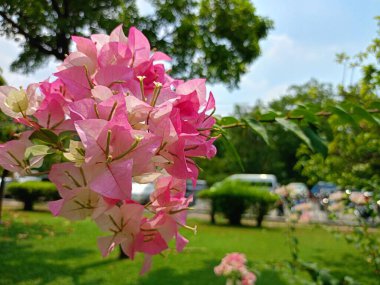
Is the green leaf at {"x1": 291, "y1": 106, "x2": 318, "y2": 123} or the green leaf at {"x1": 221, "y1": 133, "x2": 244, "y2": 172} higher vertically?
the green leaf at {"x1": 291, "y1": 106, "x2": 318, "y2": 123}

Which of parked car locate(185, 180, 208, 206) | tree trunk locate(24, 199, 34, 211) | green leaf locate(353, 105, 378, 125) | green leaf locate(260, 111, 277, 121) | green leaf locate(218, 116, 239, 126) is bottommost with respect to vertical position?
tree trunk locate(24, 199, 34, 211)

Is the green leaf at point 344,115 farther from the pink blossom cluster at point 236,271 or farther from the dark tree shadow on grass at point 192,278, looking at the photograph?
the dark tree shadow on grass at point 192,278

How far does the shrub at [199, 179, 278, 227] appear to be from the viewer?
10.5 metres

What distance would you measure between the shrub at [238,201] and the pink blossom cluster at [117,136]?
1025cm

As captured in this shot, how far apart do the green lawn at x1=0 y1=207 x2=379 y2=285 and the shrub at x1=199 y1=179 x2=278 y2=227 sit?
2005mm

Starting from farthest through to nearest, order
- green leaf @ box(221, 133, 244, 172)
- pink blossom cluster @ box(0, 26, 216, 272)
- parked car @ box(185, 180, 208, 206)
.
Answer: green leaf @ box(221, 133, 244, 172) < parked car @ box(185, 180, 208, 206) < pink blossom cluster @ box(0, 26, 216, 272)

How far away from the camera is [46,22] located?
3.40 metres

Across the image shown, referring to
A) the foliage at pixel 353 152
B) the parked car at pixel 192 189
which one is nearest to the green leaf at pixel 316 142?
the parked car at pixel 192 189

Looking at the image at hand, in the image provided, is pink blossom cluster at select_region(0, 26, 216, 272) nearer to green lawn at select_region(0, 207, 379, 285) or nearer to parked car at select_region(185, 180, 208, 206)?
parked car at select_region(185, 180, 208, 206)

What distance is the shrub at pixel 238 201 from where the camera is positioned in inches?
413

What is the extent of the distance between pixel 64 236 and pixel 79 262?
2296mm

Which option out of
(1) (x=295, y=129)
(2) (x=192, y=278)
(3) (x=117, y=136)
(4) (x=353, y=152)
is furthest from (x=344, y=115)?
(2) (x=192, y=278)

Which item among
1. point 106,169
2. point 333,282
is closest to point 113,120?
point 106,169

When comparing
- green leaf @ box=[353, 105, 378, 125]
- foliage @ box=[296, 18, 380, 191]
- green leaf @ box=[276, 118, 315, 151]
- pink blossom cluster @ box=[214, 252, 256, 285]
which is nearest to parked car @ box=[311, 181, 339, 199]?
foliage @ box=[296, 18, 380, 191]
